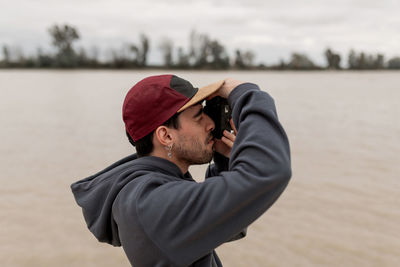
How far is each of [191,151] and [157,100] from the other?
24cm

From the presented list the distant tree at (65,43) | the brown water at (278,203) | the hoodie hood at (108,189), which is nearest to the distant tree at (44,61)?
the distant tree at (65,43)

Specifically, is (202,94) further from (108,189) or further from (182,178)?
(108,189)

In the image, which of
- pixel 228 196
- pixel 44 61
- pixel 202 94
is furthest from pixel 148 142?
pixel 44 61

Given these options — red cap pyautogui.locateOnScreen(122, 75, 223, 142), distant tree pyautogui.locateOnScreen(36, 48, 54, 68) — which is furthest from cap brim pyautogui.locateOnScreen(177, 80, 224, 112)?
distant tree pyautogui.locateOnScreen(36, 48, 54, 68)

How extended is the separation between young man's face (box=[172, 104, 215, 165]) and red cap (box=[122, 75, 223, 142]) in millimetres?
58

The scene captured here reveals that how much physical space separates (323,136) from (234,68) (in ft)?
220

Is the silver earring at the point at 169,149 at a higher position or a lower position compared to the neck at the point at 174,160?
higher

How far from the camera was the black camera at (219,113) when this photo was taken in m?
1.68

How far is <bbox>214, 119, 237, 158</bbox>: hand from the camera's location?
171cm

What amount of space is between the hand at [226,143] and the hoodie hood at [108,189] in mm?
206

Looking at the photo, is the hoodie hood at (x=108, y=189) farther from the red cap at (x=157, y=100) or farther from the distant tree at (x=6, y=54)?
the distant tree at (x=6, y=54)

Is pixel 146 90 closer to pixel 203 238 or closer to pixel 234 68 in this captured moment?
pixel 203 238

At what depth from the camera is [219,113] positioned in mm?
1697

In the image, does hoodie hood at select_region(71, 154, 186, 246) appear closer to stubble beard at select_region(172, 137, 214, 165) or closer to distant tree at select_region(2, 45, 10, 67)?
stubble beard at select_region(172, 137, 214, 165)
